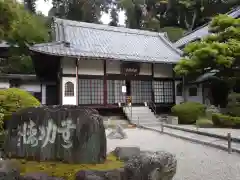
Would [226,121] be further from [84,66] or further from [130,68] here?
[84,66]

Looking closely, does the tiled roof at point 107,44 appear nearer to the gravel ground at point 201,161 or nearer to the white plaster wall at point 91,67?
the white plaster wall at point 91,67

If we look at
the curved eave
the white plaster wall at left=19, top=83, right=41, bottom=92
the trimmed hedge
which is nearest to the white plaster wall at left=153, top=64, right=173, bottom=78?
the curved eave

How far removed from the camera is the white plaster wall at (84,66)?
1648 centimetres

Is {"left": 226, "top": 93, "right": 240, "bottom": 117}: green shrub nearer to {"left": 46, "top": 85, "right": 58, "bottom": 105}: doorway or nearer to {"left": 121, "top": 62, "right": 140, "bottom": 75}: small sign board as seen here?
{"left": 121, "top": 62, "right": 140, "bottom": 75}: small sign board

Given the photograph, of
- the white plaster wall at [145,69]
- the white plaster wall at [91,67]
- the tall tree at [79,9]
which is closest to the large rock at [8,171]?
the white plaster wall at [91,67]

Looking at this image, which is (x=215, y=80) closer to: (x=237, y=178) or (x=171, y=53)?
(x=171, y=53)

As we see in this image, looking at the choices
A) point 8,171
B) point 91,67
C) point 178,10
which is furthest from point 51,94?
point 178,10

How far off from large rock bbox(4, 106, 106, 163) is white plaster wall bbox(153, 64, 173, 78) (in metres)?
14.7

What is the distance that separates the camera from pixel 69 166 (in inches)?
195

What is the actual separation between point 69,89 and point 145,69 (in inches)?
253

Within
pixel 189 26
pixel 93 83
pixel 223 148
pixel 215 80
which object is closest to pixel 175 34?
pixel 189 26

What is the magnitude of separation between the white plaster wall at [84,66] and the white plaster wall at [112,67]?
19.2 inches

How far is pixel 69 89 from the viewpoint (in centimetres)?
1639

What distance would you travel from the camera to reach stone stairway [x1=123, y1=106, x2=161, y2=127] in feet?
50.8
